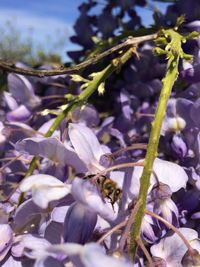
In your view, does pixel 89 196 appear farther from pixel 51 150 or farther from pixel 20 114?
pixel 20 114

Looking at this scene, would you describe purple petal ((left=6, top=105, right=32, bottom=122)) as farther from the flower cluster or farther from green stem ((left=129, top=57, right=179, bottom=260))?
green stem ((left=129, top=57, right=179, bottom=260))

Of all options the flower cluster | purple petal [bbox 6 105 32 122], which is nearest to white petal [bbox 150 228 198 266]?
the flower cluster

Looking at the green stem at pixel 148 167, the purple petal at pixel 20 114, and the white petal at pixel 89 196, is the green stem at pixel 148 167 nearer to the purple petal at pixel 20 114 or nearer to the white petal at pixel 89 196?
the white petal at pixel 89 196

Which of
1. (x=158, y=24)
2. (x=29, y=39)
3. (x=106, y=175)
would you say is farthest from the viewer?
(x=29, y=39)

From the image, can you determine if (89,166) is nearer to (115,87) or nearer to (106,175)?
(106,175)

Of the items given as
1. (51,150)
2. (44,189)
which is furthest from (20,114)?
(44,189)

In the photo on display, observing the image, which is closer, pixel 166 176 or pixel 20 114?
pixel 166 176

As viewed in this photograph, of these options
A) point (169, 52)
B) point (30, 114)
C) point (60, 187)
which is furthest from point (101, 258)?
point (30, 114)

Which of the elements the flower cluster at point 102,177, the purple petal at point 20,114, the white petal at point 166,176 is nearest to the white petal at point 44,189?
the flower cluster at point 102,177
